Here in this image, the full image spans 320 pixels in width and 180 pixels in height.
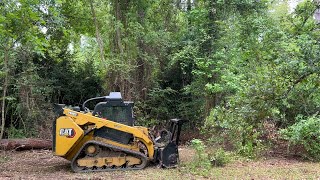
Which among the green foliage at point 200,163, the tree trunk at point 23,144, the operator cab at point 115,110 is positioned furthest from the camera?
the tree trunk at point 23,144

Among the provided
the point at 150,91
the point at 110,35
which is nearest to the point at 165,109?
the point at 150,91

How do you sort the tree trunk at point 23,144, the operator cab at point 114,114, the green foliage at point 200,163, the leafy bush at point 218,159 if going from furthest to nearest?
the tree trunk at point 23,144, the leafy bush at point 218,159, the operator cab at point 114,114, the green foliage at point 200,163

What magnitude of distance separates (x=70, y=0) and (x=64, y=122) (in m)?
A: 7.03

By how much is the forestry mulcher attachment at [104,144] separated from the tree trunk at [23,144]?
9.72 feet

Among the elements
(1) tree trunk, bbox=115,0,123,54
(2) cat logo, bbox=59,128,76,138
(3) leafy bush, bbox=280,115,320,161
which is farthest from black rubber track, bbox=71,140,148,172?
(1) tree trunk, bbox=115,0,123,54

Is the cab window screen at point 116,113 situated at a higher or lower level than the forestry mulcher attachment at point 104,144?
higher

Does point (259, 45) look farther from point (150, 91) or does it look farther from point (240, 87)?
point (150, 91)

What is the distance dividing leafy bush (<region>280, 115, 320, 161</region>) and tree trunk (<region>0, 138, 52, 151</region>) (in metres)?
6.08

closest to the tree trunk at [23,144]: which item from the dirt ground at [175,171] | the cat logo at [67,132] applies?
the dirt ground at [175,171]

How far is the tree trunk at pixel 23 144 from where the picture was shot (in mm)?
8891

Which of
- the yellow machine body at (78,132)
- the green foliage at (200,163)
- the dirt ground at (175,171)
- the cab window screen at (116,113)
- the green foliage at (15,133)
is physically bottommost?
the dirt ground at (175,171)

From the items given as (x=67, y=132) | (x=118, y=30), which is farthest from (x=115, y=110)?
(x=118, y=30)

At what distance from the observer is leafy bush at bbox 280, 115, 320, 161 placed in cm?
741

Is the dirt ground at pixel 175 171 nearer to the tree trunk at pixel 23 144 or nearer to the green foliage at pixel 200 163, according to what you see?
the green foliage at pixel 200 163
